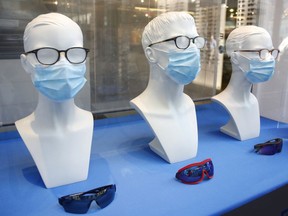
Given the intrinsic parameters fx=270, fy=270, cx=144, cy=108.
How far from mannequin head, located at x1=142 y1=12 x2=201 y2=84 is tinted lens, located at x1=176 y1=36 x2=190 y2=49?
16 mm

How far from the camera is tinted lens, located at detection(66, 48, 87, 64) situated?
137cm

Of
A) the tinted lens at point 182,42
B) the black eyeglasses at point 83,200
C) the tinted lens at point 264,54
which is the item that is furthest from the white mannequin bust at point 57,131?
the tinted lens at point 264,54

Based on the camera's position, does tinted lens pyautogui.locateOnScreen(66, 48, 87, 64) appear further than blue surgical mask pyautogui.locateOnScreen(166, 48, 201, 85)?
No

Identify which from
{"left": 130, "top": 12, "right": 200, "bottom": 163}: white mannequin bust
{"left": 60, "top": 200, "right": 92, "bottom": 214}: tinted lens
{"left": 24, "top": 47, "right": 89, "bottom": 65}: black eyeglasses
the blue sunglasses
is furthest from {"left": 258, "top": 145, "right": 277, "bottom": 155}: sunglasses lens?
{"left": 24, "top": 47, "right": 89, "bottom": 65}: black eyeglasses

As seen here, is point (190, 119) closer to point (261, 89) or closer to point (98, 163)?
point (98, 163)

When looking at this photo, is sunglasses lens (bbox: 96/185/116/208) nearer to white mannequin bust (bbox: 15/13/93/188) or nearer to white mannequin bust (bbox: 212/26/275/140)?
white mannequin bust (bbox: 15/13/93/188)

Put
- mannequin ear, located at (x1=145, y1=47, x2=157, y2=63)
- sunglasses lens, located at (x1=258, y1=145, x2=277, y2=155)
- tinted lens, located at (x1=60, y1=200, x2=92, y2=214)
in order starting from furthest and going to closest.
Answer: sunglasses lens, located at (x1=258, y1=145, x2=277, y2=155)
mannequin ear, located at (x1=145, y1=47, x2=157, y2=63)
tinted lens, located at (x1=60, y1=200, x2=92, y2=214)

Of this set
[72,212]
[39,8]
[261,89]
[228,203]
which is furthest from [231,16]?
[72,212]

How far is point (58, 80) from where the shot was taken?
4.42 feet

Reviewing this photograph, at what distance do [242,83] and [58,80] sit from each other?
156 centimetres

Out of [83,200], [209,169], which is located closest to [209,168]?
[209,169]

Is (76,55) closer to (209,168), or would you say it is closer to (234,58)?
(209,168)

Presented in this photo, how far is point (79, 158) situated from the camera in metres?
1.54

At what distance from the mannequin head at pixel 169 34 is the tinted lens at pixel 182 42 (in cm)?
2
